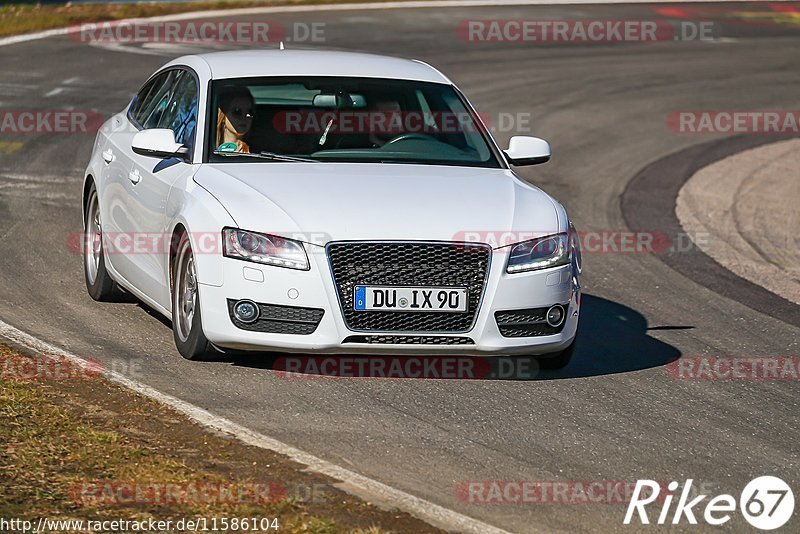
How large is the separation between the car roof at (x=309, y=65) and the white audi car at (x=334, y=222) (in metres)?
0.02

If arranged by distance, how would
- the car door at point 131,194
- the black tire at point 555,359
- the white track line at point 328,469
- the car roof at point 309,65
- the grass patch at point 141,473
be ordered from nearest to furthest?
the grass patch at point 141,473
the white track line at point 328,469
the black tire at point 555,359
the car door at point 131,194
the car roof at point 309,65

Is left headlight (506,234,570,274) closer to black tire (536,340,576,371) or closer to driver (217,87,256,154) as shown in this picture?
black tire (536,340,576,371)

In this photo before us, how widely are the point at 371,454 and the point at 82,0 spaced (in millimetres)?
30834

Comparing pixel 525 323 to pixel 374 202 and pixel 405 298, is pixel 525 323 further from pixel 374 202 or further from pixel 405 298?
pixel 374 202

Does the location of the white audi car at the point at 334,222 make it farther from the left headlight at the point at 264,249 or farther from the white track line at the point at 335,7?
the white track line at the point at 335,7

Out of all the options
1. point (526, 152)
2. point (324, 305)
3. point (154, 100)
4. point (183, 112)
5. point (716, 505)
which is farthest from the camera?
point (154, 100)

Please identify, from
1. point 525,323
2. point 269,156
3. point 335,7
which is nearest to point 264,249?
point 269,156

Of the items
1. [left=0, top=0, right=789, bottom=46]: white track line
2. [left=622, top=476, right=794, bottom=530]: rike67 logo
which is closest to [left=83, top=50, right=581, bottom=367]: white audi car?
[left=622, top=476, right=794, bottom=530]: rike67 logo

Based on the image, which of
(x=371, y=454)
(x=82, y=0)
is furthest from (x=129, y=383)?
(x=82, y=0)

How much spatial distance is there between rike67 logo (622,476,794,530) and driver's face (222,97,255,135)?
359 centimetres

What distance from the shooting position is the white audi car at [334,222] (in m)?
7.76

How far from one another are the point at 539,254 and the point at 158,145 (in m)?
2.27

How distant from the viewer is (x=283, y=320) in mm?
7777

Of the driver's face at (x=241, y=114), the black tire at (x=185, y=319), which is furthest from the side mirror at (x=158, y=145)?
the black tire at (x=185, y=319)
